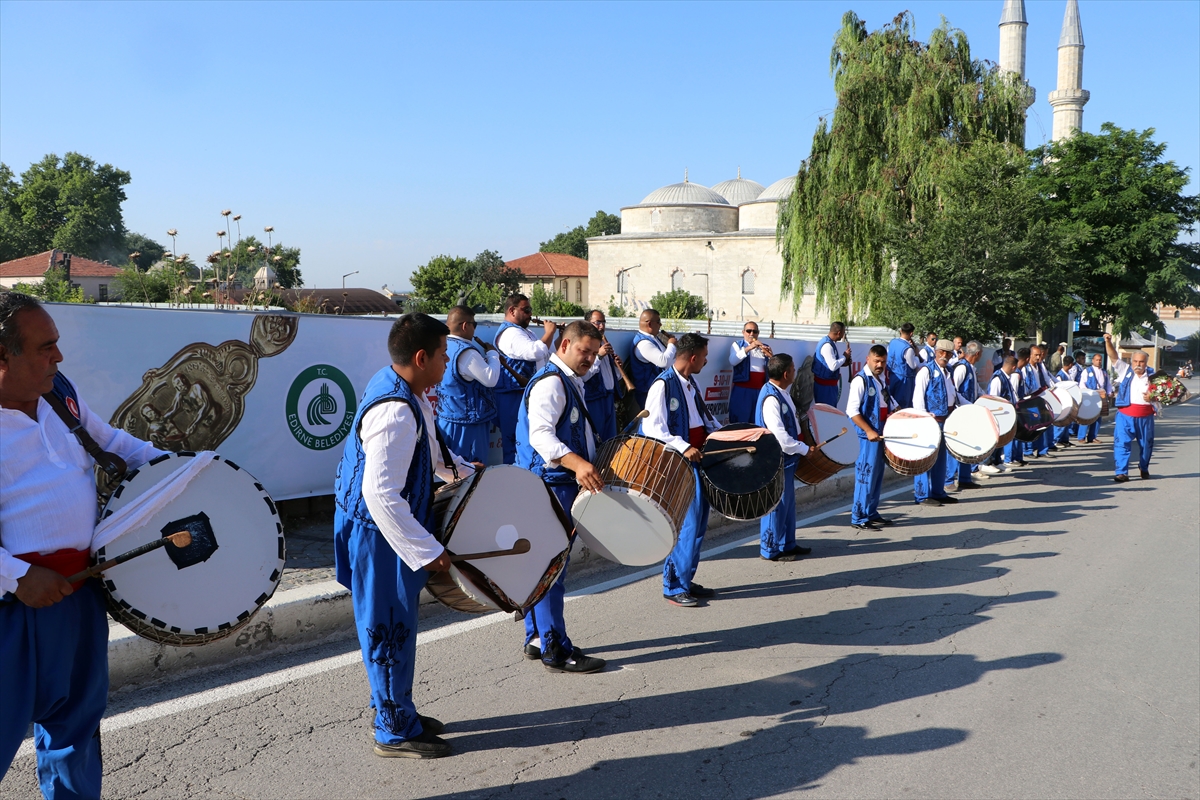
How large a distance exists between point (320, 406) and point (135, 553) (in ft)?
16.0

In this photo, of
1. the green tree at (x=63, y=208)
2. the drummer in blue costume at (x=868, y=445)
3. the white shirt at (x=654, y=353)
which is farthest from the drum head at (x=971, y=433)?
the green tree at (x=63, y=208)

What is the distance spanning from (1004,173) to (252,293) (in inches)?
742

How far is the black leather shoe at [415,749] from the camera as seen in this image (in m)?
4.03

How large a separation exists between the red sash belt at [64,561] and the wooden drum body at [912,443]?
7.81 meters

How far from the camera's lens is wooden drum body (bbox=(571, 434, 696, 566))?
5.06m

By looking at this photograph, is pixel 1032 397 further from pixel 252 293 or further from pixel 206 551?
pixel 206 551

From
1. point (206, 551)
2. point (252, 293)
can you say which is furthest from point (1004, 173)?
point (206, 551)

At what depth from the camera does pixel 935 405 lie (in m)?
11.1

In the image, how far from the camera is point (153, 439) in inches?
257

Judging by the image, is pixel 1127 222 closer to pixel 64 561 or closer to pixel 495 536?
pixel 495 536

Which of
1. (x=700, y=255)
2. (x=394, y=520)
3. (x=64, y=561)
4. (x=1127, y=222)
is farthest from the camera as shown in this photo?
(x=700, y=255)

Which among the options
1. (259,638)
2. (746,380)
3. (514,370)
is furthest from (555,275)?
(259,638)

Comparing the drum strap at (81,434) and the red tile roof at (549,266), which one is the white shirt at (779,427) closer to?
the drum strap at (81,434)

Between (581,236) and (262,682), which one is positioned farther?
(581,236)
